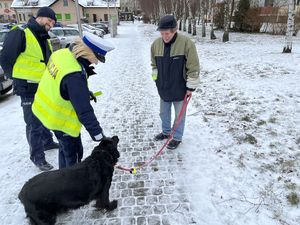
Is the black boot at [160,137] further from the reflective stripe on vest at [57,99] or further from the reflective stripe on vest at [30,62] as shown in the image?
the reflective stripe on vest at [30,62]

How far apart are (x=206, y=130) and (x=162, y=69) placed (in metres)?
1.65

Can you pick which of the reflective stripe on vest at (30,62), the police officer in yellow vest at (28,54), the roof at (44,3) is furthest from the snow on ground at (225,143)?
the roof at (44,3)

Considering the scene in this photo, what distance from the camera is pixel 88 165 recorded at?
235 centimetres

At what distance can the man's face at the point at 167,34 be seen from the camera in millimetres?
3377

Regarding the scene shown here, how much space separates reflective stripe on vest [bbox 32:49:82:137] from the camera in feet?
6.98

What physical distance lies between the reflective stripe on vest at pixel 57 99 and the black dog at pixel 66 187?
40cm

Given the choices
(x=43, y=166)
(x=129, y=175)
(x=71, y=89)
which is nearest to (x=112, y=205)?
(x=129, y=175)

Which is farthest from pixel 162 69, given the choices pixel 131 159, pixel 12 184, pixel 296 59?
pixel 296 59

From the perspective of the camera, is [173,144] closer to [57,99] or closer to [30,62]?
[57,99]

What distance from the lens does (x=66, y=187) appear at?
2129mm

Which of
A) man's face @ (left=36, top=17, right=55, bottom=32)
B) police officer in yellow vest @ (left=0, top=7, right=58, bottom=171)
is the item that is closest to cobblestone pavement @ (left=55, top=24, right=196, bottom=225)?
police officer in yellow vest @ (left=0, top=7, right=58, bottom=171)

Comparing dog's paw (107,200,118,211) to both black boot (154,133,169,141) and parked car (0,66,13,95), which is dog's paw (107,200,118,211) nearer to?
black boot (154,133,169,141)

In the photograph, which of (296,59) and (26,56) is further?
(296,59)

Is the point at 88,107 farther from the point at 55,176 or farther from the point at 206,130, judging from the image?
the point at 206,130
